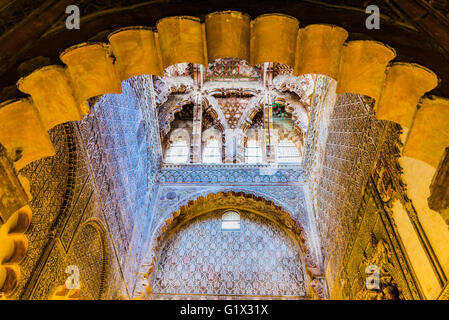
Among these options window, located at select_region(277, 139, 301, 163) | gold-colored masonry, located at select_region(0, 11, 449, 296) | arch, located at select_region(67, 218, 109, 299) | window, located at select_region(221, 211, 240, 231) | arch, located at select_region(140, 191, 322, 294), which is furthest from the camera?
window, located at select_region(277, 139, 301, 163)

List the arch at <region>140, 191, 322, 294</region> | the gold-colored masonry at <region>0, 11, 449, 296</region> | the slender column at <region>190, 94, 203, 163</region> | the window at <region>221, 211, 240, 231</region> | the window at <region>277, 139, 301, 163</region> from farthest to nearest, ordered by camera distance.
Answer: the window at <region>277, 139, 301, 163</region>, the slender column at <region>190, 94, 203, 163</region>, the window at <region>221, 211, 240, 231</region>, the arch at <region>140, 191, 322, 294</region>, the gold-colored masonry at <region>0, 11, 449, 296</region>

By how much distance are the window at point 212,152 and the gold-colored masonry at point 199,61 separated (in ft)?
19.2

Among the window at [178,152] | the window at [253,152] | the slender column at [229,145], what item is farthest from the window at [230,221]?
the window at [178,152]

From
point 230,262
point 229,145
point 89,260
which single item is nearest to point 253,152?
point 229,145

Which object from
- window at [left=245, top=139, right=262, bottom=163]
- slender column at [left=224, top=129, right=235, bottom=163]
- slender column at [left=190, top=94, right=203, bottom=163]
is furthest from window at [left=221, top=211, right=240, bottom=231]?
slender column at [left=190, top=94, right=203, bottom=163]

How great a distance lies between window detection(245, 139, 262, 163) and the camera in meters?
8.76

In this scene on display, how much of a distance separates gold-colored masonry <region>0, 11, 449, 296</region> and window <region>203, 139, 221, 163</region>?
5853mm

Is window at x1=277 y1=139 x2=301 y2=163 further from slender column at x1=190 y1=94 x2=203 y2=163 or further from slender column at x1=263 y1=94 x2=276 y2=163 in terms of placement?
slender column at x1=190 y1=94 x2=203 y2=163

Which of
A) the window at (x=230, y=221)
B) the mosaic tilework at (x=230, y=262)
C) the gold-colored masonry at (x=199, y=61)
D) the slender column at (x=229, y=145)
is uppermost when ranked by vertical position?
the slender column at (x=229, y=145)

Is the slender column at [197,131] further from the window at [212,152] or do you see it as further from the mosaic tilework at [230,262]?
the mosaic tilework at [230,262]

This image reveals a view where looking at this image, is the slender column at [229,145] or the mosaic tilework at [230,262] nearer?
the mosaic tilework at [230,262]

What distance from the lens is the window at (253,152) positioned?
8758mm

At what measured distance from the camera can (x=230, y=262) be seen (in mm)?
7387

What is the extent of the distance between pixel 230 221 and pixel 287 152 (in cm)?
242
